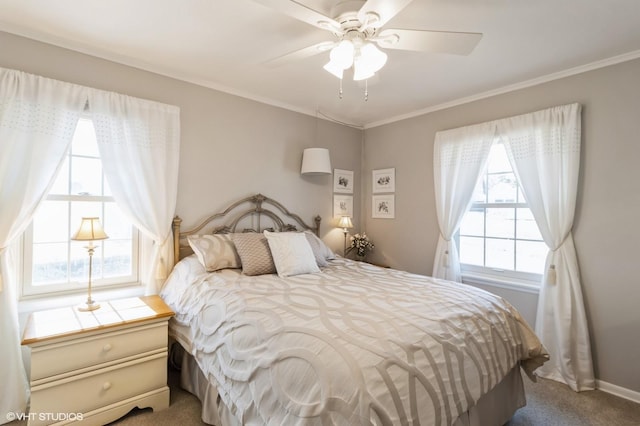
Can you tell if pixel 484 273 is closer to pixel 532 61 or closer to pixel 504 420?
pixel 504 420

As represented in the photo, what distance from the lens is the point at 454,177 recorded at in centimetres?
327

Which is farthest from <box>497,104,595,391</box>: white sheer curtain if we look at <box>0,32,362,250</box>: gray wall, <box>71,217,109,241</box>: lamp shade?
<box>71,217,109,241</box>: lamp shade

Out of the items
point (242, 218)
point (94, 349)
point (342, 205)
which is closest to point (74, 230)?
point (94, 349)

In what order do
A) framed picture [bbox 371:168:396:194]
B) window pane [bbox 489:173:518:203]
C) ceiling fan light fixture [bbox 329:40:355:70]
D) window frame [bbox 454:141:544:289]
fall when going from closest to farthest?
ceiling fan light fixture [bbox 329:40:355:70], window frame [bbox 454:141:544:289], window pane [bbox 489:173:518:203], framed picture [bbox 371:168:396:194]

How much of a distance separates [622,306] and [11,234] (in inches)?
169

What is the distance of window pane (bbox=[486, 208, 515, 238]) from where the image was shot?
119 inches

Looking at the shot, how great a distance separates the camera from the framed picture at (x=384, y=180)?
390 cm

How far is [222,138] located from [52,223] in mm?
1484

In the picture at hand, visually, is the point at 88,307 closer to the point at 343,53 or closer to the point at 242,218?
the point at 242,218

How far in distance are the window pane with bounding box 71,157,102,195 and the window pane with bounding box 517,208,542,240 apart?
366cm

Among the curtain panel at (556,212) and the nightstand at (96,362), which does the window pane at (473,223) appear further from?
the nightstand at (96,362)

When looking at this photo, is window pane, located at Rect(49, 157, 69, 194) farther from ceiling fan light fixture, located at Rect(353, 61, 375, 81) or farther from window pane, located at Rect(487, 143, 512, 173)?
window pane, located at Rect(487, 143, 512, 173)

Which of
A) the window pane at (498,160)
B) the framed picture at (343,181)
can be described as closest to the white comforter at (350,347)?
the window pane at (498,160)

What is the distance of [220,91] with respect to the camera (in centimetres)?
301
